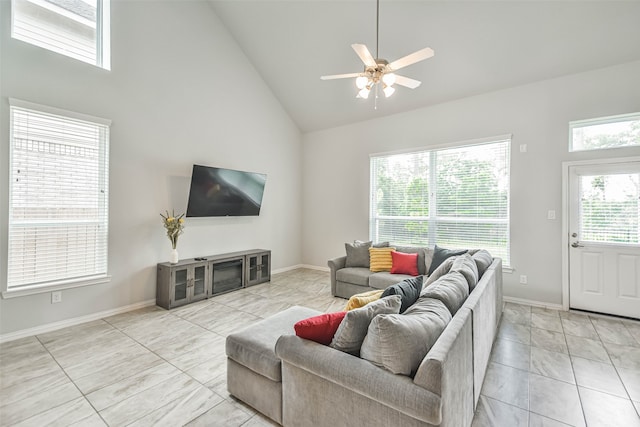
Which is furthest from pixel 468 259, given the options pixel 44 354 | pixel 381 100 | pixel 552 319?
pixel 44 354

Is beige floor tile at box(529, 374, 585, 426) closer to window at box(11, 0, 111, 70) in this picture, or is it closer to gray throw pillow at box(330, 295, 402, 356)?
gray throw pillow at box(330, 295, 402, 356)

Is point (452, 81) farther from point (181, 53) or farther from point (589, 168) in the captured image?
point (181, 53)

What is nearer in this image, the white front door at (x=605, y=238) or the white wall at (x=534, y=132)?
the white front door at (x=605, y=238)

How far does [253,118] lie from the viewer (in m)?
5.41

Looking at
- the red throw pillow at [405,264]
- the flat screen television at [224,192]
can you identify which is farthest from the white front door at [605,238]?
the flat screen television at [224,192]

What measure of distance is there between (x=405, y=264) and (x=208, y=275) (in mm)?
2939

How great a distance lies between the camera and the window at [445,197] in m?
4.25

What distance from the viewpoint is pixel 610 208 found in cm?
352

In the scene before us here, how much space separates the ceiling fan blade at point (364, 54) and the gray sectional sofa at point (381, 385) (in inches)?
86.2

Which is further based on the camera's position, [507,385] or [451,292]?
[507,385]

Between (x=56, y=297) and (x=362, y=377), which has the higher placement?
(x=362, y=377)

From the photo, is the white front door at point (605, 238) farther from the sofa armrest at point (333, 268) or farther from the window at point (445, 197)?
the sofa armrest at point (333, 268)

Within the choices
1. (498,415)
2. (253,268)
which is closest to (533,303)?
(498,415)

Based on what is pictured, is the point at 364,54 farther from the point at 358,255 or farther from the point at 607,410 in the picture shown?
the point at 607,410
